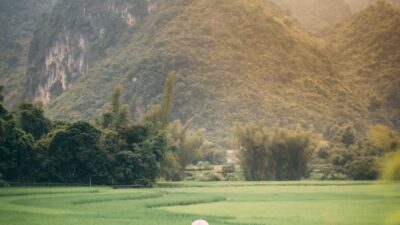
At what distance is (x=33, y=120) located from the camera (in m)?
35.9

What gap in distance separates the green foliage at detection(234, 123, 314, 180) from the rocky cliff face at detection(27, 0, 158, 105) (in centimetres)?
7099

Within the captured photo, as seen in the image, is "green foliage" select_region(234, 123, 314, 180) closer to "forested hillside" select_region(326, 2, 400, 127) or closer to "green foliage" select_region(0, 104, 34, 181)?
"green foliage" select_region(0, 104, 34, 181)

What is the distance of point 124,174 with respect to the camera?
33.7m

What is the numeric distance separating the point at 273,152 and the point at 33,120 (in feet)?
46.4

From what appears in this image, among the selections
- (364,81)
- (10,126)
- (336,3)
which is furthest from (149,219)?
(336,3)

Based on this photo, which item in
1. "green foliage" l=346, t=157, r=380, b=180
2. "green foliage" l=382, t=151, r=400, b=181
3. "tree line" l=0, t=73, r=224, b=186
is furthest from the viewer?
"green foliage" l=346, t=157, r=380, b=180

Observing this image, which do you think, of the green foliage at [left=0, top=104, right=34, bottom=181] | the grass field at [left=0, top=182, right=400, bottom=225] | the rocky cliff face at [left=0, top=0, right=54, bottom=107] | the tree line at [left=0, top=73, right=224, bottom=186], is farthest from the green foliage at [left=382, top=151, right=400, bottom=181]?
the rocky cliff face at [left=0, top=0, right=54, bottom=107]

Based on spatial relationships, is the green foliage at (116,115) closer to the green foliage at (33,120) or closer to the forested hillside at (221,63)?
the green foliage at (33,120)

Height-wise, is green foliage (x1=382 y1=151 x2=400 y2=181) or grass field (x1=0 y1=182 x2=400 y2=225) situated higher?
green foliage (x1=382 y1=151 x2=400 y2=181)

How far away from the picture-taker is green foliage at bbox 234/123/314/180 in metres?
40.1

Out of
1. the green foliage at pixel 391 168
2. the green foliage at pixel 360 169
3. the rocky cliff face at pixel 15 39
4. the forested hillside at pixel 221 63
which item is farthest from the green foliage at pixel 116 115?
the rocky cliff face at pixel 15 39

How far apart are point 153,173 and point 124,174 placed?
66.9 inches

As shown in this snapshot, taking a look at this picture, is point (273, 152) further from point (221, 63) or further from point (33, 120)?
point (221, 63)

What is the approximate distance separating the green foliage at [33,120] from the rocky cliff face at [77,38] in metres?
73.5
